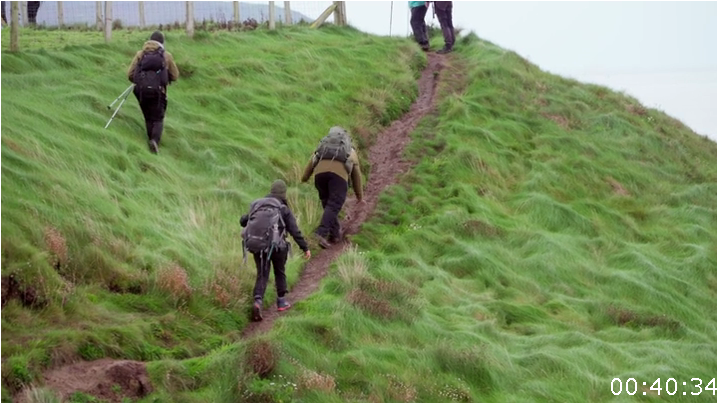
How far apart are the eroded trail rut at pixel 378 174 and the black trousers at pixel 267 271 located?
361 millimetres

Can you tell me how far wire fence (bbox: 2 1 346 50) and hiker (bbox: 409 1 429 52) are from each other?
259 cm

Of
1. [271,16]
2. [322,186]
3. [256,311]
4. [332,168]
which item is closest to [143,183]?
[322,186]

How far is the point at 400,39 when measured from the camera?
33594 mm

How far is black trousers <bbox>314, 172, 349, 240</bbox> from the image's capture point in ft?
56.2

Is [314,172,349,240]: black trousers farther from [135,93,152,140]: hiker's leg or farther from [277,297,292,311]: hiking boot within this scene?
[135,93,152,140]: hiker's leg

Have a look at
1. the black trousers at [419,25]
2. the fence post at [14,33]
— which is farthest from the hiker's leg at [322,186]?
the black trousers at [419,25]

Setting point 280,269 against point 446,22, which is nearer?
point 280,269

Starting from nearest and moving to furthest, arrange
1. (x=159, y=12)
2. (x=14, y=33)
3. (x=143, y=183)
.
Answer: (x=143, y=183), (x=14, y=33), (x=159, y=12)

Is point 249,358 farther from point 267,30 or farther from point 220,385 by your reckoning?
point 267,30

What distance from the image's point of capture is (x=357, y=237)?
1752 centimetres

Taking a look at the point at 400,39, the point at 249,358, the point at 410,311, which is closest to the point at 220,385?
the point at 249,358

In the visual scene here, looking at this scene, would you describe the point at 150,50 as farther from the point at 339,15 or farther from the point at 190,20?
the point at 339,15

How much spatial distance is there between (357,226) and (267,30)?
46.4 ft

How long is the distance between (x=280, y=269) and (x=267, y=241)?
606 millimetres
